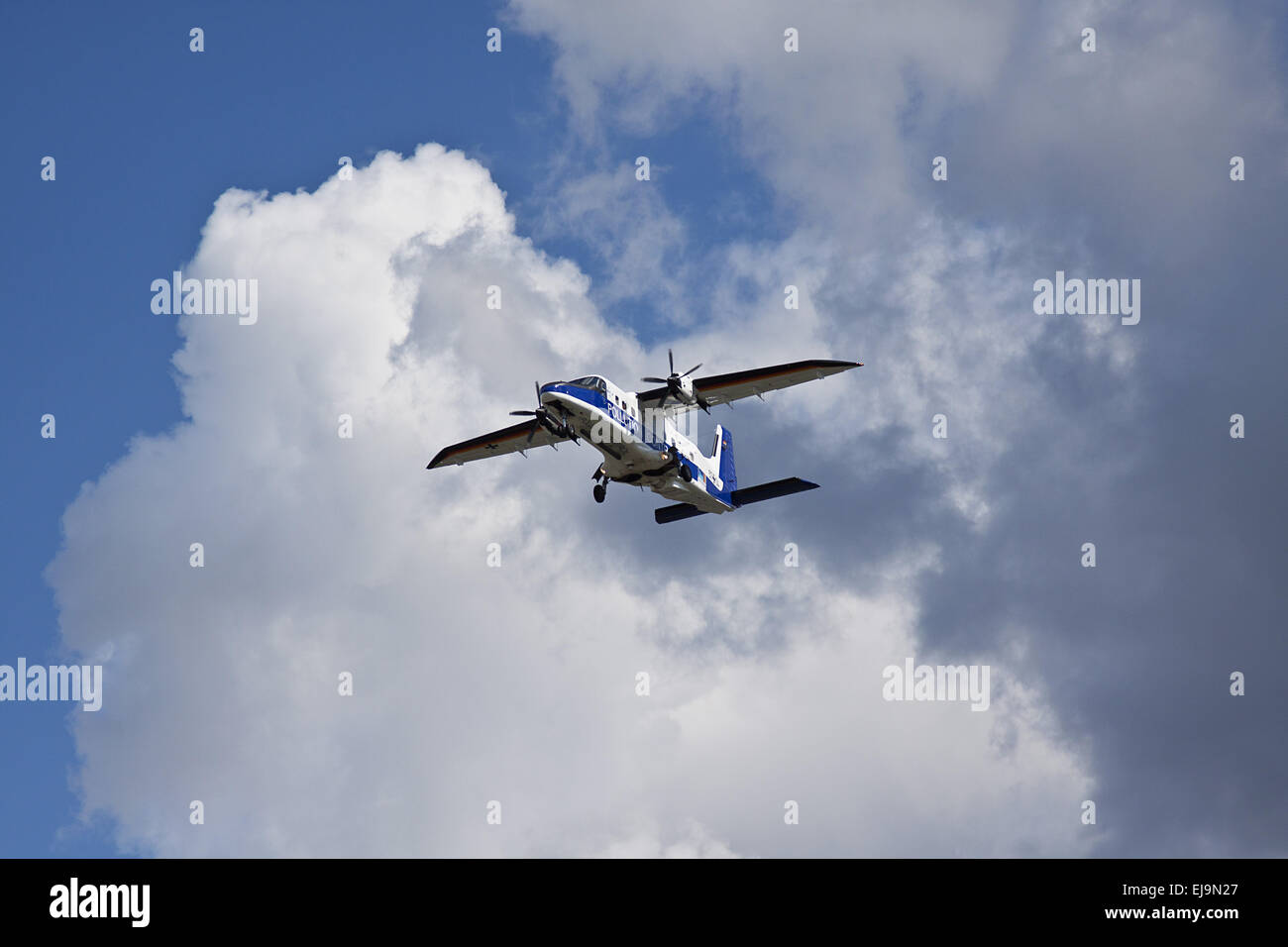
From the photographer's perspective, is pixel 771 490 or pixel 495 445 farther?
pixel 495 445

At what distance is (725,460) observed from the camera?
57.2 meters

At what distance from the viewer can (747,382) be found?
5209 cm

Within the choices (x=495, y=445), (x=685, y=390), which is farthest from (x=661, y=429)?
(x=495, y=445)

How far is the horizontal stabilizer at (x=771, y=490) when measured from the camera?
51.4 metres

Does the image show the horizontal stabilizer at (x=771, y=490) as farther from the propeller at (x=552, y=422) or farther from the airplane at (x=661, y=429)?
the propeller at (x=552, y=422)

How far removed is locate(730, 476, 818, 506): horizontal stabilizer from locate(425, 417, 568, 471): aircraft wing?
8.40 m

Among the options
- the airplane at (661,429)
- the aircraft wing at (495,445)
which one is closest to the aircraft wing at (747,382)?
the airplane at (661,429)

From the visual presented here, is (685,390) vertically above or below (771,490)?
above

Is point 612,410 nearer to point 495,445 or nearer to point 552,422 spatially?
point 552,422

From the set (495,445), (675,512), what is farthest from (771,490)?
(495,445)

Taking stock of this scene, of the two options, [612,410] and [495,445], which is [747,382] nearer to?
[612,410]

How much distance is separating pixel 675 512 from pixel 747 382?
639 centimetres
